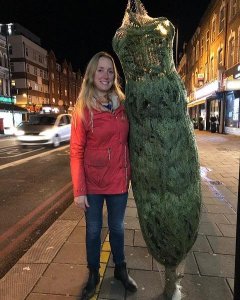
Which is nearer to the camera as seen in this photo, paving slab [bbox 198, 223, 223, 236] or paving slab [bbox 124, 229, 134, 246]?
paving slab [bbox 124, 229, 134, 246]

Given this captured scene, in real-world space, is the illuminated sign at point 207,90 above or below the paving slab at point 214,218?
above

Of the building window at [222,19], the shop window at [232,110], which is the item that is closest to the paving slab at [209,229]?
the shop window at [232,110]

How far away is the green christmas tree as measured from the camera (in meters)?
2.00

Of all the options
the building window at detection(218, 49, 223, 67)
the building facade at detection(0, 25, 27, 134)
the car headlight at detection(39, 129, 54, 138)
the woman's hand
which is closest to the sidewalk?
the woman's hand

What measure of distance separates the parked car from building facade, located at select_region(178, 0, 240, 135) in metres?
10.4

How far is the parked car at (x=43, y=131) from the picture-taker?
1595 cm

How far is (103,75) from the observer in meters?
2.55

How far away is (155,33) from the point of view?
1965mm

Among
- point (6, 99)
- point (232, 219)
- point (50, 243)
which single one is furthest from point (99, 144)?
point (6, 99)

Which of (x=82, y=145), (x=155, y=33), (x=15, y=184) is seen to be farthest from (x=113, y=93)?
(x=15, y=184)

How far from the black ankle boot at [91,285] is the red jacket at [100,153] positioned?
0.82 m

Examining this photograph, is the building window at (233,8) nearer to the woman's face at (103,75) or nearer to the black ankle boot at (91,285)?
the woman's face at (103,75)

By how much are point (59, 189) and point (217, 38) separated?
893 inches

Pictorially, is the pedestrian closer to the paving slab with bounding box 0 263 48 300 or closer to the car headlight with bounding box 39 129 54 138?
the paving slab with bounding box 0 263 48 300
